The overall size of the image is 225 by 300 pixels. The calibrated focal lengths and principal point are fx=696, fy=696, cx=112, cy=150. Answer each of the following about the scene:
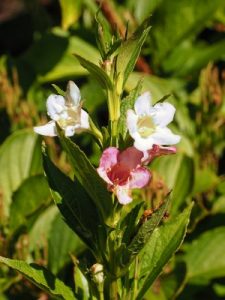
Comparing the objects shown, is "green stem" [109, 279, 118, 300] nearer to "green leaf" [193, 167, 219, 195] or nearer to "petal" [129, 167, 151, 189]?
"petal" [129, 167, 151, 189]

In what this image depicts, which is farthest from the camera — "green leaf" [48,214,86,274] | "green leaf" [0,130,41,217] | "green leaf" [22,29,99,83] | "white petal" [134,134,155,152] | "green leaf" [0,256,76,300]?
"green leaf" [22,29,99,83]

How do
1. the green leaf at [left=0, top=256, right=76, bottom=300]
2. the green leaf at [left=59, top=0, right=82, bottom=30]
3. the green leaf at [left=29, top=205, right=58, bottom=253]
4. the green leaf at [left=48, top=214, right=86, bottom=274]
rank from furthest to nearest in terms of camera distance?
the green leaf at [left=59, top=0, right=82, bottom=30] < the green leaf at [left=29, top=205, right=58, bottom=253] < the green leaf at [left=48, top=214, right=86, bottom=274] < the green leaf at [left=0, top=256, right=76, bottom=300]

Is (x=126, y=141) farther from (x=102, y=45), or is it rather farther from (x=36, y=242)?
(x=36, y=242)

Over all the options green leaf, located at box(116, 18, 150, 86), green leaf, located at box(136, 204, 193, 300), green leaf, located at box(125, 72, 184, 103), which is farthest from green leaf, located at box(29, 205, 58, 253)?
green leaf, located at box(116, 18, 150, 86)

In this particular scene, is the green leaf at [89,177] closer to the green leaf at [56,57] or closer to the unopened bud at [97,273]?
the unopened bud at [97,273]

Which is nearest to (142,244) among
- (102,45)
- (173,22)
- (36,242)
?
(102,45)
